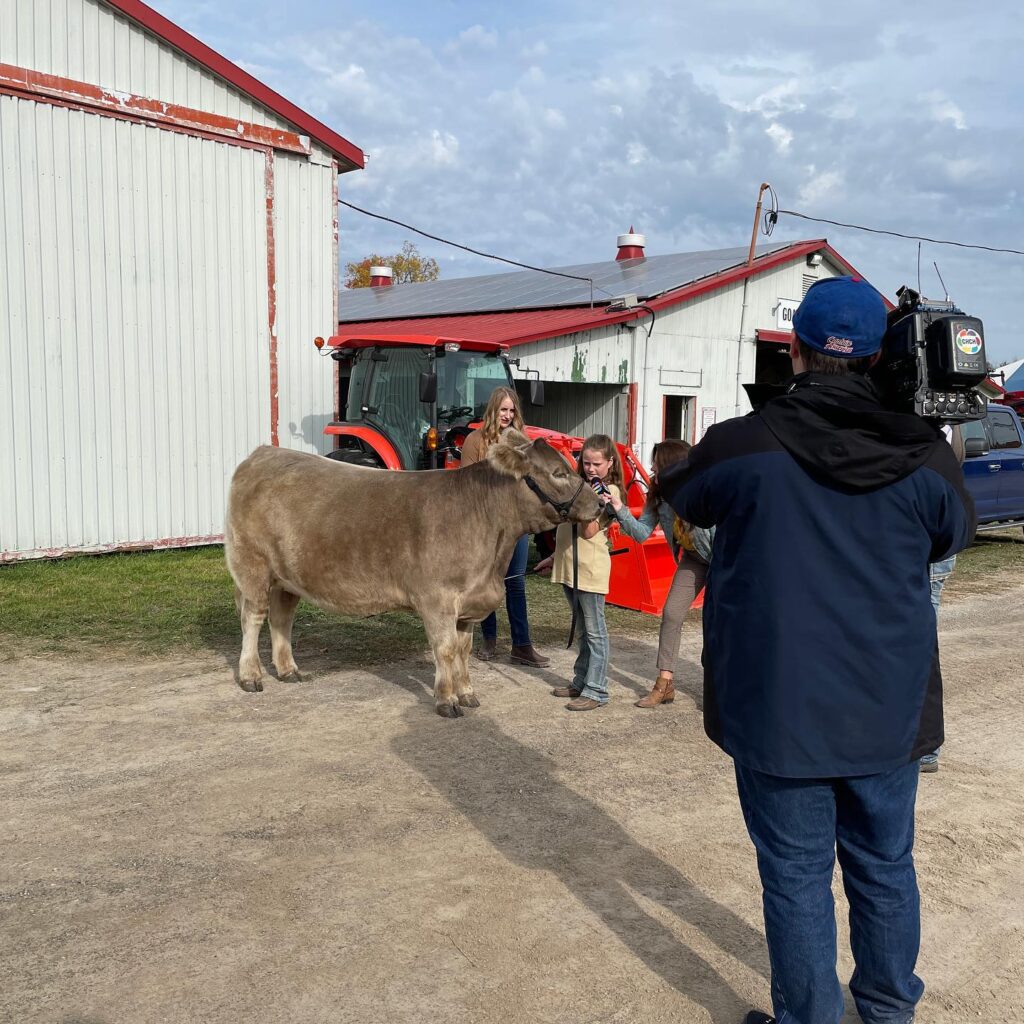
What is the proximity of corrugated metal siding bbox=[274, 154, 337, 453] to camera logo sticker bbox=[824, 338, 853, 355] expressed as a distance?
34.9 ft

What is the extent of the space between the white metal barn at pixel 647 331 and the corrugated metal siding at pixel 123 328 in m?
4.62

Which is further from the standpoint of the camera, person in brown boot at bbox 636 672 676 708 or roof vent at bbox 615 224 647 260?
roof vent at bbox 615 224 647 260

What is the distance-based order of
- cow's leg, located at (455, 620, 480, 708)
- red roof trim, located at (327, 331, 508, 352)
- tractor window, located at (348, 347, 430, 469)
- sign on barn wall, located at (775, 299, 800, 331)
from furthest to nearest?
sign on barn wall, located at (775, 299, 800, 331) → red roof trim, located at (327, 331, 508, 352) → tractor window, located at (348, 347, 430, 469) → cow's leg, located at (455, 620, 480, 708)

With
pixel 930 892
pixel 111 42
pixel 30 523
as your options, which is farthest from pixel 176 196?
pixel 930 892

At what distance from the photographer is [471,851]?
159 inches

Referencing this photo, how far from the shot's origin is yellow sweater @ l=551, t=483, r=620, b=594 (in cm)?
604

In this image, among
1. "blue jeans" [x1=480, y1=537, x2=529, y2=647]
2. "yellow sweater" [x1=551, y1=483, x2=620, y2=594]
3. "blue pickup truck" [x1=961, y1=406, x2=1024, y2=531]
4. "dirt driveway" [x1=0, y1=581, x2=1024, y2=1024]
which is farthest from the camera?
"blue pickup truck" [x1=961, y1=406, x2=1024, y2=531]

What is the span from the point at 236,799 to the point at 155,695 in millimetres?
1880

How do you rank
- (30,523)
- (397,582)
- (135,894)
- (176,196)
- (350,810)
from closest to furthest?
(135,894) < (350,810) < (397,582) < (30,523) < (176,196)

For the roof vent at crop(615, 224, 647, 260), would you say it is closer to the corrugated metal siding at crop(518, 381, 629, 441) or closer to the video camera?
the corrugated metal siding at crop(518, 381, 629, 441)

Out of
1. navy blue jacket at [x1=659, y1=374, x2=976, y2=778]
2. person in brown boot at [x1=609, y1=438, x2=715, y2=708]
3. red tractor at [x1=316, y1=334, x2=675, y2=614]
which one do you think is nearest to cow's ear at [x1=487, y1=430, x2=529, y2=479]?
person in brown boot at [x1=609, y1=438, x2=715, y2=708]

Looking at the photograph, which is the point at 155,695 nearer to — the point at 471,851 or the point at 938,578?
the point at 471,851

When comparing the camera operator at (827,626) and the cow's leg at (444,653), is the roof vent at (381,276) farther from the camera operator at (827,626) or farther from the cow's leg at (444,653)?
the camera operator at (827,626)

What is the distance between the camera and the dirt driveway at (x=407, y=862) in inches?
119
